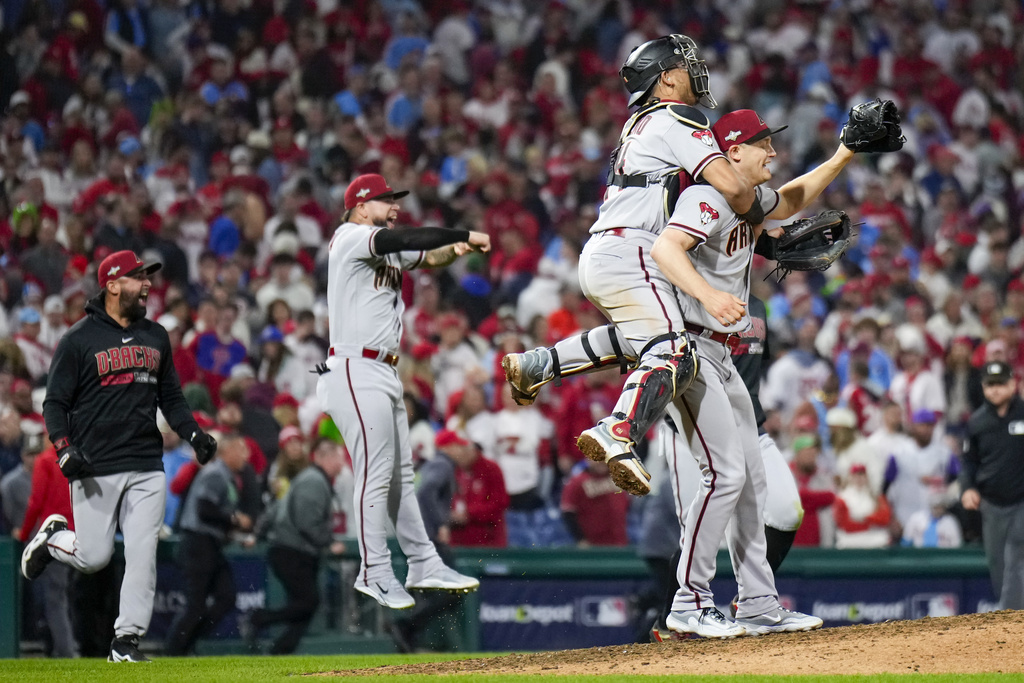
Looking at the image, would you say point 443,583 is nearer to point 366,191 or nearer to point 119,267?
point 366,191

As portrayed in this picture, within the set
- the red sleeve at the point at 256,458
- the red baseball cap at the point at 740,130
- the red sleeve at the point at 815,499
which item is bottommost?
the red sleeve at the point at 815,499

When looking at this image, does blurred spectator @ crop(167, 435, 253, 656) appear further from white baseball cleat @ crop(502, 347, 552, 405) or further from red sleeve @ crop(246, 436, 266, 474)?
white baseball cleat @ crop(502, 347, 552, 405)

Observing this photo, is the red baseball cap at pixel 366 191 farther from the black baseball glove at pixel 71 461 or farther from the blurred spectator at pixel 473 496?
the blurred spectator at pixel 473 496

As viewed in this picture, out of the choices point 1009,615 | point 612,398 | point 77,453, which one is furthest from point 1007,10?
point 77,453

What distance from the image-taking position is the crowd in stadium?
11.7 meters

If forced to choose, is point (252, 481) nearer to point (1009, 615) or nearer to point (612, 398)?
point (612, 398)

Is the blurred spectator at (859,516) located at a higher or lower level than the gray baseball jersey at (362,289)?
lower

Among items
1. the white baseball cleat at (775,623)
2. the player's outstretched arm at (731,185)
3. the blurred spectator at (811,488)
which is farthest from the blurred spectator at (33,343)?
the player's outstretched arm at (731,185)

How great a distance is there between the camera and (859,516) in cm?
1153

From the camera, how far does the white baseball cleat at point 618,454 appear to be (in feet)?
19.4

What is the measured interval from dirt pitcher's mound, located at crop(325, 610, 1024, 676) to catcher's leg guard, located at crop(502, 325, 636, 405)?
1.34 metres

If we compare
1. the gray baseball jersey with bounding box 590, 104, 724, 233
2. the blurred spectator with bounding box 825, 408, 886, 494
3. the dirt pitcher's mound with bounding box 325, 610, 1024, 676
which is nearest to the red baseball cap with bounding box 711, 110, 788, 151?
the gray baseball jersey with bounding box 590, 104, 724, 233

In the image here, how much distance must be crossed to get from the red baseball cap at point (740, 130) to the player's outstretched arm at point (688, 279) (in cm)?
70

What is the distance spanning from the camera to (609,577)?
1039cm
